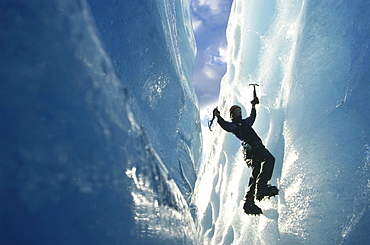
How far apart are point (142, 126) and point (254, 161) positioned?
162 cm

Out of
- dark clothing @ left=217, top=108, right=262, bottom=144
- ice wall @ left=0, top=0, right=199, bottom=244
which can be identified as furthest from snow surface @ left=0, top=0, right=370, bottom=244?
dark clothing @ left=217, top=108, right=262, bottom=144

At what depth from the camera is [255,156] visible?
3.60 meters

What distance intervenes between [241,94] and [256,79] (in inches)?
28.8

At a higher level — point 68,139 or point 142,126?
point 142,126

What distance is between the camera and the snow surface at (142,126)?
5.62ft

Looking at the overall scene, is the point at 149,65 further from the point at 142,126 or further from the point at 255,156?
the point at 255,156

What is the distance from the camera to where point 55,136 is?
72.1 inches

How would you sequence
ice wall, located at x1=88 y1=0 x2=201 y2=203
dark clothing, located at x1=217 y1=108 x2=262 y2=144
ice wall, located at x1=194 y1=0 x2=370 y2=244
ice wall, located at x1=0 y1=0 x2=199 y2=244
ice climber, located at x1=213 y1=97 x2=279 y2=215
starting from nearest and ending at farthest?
ice wall, located at x1=0 y1=0 x2=199 y2=244
ice wall, located at x1=88 y1=0 x2=201 y2=203
ice wall, located at x1=194 y1=0 x2=370 y2=244
ice climber, located at x1=213 y1=97 x2=279 y2=215
dark clothing, located at x1=217 y1=108 x2=262 y2=144

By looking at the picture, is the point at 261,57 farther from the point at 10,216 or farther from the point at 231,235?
the point at 10,216

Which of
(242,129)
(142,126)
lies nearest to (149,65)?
(142,126)

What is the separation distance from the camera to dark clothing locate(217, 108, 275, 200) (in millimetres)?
3432

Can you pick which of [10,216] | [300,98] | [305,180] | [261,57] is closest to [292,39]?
[261,57]

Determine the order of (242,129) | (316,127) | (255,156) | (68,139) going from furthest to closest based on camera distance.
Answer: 1. (242,129)
2. (255,156)
3. (316,127)
4. (68,139)

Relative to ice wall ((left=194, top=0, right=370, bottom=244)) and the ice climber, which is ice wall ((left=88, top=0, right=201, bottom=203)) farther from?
ice wall ((left=194, top=0, right=370, bottom=244))
